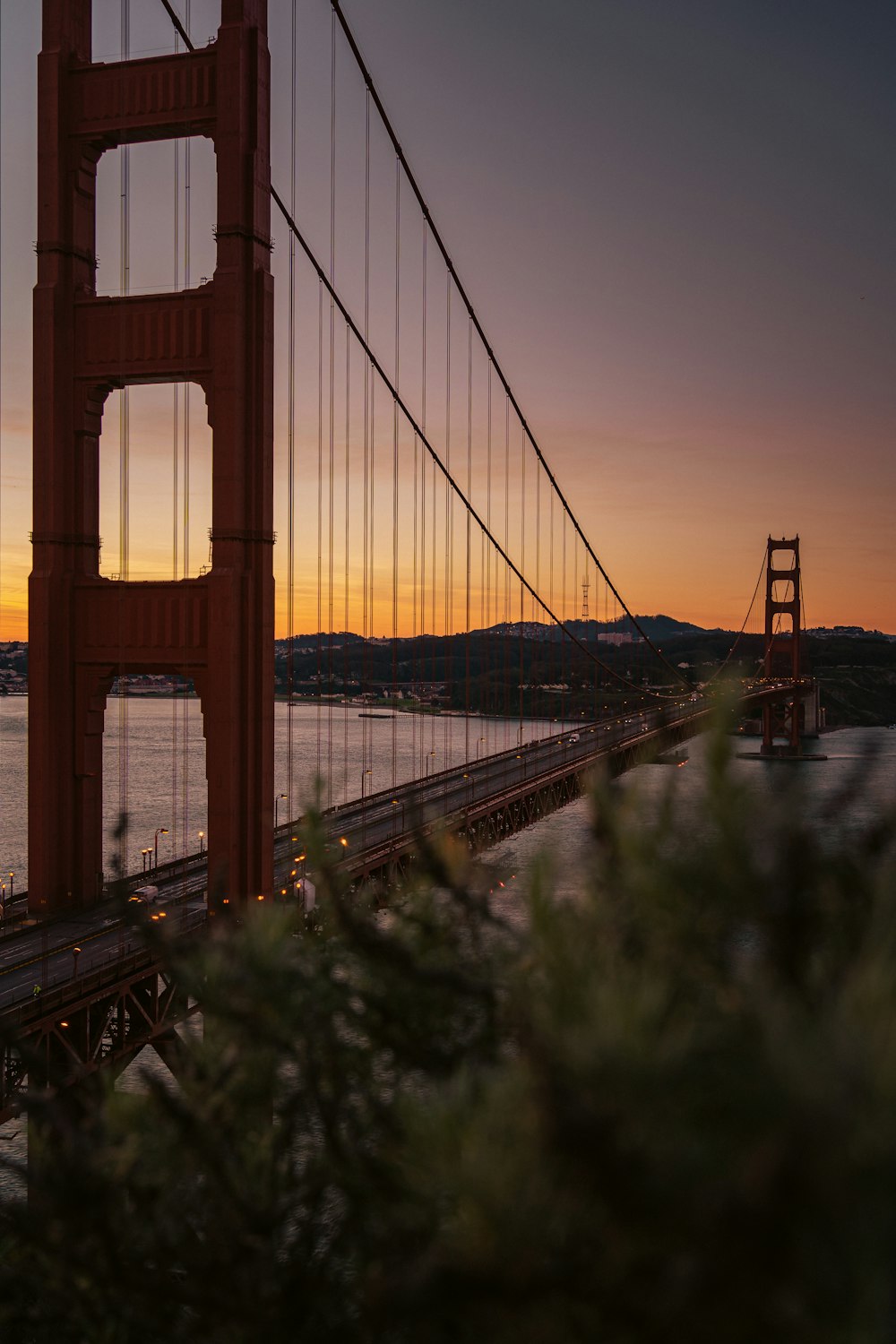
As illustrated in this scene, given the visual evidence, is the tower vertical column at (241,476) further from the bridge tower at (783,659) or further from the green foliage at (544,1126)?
the bridge tower at (783,659)

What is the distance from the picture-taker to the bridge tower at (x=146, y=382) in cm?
2262

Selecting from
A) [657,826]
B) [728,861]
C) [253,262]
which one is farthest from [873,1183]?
[253,262]

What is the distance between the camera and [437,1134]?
2.98 metres

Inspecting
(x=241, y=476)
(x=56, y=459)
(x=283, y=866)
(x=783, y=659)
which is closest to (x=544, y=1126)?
(x=241, y=476)

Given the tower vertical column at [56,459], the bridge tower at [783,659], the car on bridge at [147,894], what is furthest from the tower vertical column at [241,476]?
the bridge tower at [783,659]

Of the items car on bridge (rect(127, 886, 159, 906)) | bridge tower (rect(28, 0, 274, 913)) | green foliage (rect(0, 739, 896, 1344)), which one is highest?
bridge tower (rect(28, 0, 274, 913))

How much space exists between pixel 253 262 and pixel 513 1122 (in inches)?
884

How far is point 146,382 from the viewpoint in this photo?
23.9 m


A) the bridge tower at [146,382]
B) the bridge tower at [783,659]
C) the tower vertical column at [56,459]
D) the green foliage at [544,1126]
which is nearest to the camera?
the green foliage at [544,1126]

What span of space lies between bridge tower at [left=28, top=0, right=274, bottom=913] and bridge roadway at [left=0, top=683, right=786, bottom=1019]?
1.63 metres

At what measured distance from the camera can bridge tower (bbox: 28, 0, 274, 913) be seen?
22.6 metres

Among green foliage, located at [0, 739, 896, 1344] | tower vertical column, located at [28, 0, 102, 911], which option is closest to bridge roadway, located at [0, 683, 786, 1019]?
green foliage, located at [0, 739, 896, 1344]

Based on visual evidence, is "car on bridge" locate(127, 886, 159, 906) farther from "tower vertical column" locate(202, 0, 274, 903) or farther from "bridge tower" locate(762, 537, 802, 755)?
"bridge tower" locate(762, 537, 802, 755)

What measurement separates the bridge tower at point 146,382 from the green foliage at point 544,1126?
17433mm
